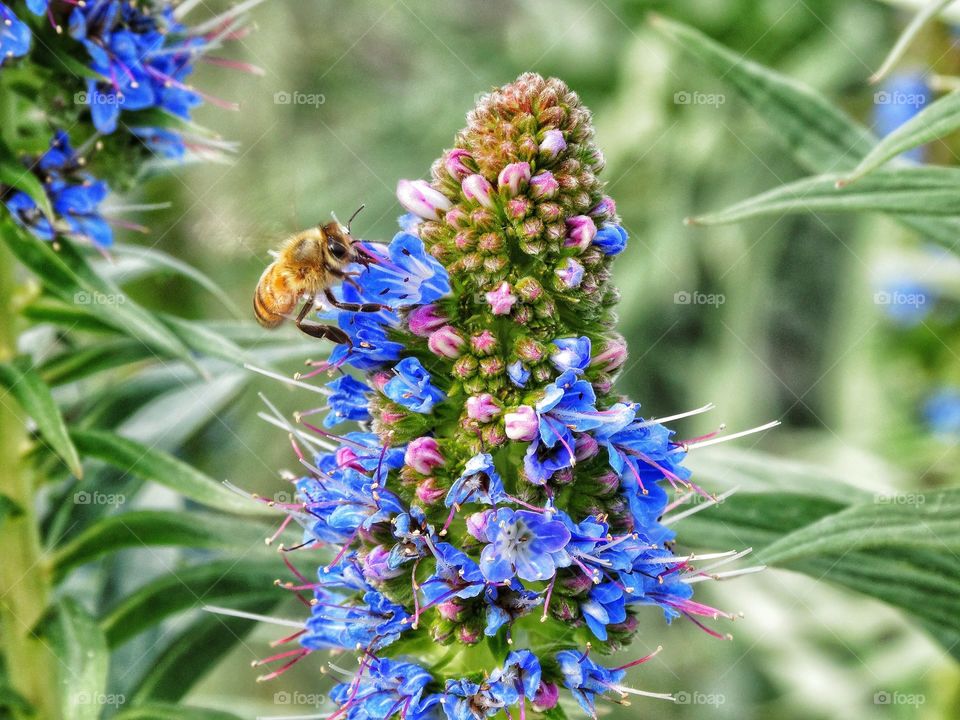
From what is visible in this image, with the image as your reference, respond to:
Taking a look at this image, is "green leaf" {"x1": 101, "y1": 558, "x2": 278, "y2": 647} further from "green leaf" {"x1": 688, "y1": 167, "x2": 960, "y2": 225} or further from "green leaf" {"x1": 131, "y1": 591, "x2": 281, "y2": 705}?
"green leaf" {"x1": 688, "y1": 167, "x2": 960, "y2": 225}

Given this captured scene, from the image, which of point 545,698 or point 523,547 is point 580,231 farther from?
point 545,698

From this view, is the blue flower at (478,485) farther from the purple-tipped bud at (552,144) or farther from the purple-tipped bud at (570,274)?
the purple-tipped bud at (552,144)

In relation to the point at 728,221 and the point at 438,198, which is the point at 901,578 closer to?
the point at 728,221

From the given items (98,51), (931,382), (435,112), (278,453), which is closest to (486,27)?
(435,112)

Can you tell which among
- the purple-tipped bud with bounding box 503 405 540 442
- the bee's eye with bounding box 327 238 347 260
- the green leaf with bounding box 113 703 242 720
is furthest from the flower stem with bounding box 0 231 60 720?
the purple-tipped bud with bounding box 503 405 540 442

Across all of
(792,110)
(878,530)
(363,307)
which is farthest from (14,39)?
(878,530)
